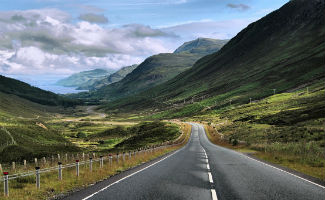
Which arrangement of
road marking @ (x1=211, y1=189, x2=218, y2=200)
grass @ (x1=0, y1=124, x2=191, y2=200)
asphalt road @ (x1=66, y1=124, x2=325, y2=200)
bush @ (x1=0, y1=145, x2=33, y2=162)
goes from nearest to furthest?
road marking @ (x1=211, y1=189, x2=218, y2=200), asphalt road @ (x1=66, y1=124, x2=325, y2=200), grass @ (x1=0, y1=124, x2=191, y2=200), bush @ (x1=0, y1=145, x2=33, y2=162)

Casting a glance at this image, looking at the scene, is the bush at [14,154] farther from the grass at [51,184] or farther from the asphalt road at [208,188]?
the asphalt road at [208,188]

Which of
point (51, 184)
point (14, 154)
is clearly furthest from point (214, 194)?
point (14, 154)

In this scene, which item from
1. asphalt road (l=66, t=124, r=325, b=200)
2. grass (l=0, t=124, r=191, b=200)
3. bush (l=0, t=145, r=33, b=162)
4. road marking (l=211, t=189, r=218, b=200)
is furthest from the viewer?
bush (l=0, t=145, r=33, b=162)

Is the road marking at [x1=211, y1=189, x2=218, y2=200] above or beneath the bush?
above

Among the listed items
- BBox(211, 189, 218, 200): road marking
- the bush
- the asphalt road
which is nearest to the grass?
the asphalt road

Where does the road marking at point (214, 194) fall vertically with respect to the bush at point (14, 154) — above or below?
above

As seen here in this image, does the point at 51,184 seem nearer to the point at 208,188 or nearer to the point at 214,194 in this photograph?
the point at 208,188

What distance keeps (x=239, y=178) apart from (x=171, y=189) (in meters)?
5.01

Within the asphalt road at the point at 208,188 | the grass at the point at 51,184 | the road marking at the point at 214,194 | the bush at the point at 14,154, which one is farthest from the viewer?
the bush at the point at 14,154

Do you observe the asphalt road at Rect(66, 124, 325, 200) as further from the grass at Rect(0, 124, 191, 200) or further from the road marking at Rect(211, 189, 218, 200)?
the grass at Rect(0, 124, 191, 200)

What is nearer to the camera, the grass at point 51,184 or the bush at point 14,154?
the grass at point 51,184

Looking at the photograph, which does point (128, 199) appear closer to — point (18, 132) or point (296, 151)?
point (296, 151)

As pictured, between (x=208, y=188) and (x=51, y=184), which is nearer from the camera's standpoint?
(x=208, y=188)

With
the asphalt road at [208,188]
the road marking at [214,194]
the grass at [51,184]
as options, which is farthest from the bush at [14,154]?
the road marking at [214,194]
